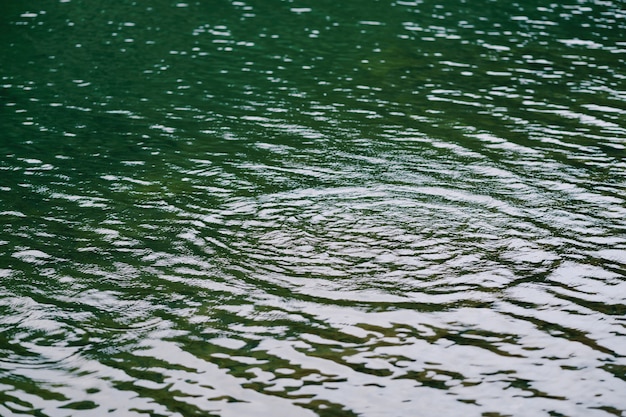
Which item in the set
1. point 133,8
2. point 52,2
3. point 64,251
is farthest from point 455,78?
point 52,2

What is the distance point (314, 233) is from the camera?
1780 centimetres

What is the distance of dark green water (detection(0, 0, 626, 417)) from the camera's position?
1296 cm

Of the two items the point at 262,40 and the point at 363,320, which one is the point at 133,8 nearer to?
the point at 262,40

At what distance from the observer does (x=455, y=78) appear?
31.2 metres

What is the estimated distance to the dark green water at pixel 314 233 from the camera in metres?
13.0

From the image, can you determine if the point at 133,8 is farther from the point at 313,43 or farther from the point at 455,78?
the point at 455,78

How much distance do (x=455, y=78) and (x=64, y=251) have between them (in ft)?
60.5

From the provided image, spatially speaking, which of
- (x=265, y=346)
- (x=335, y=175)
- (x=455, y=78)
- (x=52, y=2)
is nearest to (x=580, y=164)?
(x=335, y=175)

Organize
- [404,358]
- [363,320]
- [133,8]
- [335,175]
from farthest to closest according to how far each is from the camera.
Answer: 1. [133,8]
2. [335,175]
3. [363,320]
4. [404,358]

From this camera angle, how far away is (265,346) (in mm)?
13922

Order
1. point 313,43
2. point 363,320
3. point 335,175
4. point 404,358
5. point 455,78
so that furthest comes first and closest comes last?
1. point 313,43
2. point 455,78
3. point 335,175
4. point 363,320
5. point 404,358

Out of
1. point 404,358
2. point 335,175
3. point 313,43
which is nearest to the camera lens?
point 404,358

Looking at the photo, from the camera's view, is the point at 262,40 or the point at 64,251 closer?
the point at 64,251

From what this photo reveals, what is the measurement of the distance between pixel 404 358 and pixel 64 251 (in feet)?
26.3
